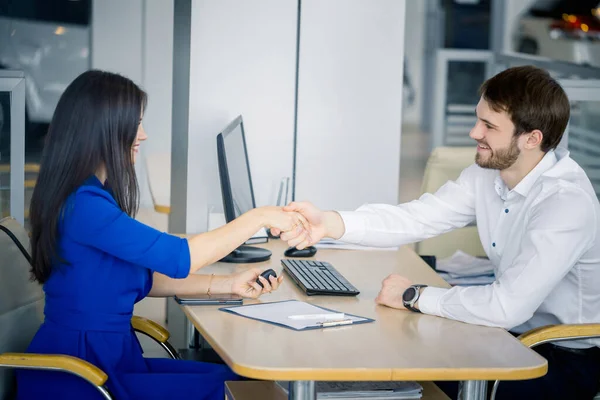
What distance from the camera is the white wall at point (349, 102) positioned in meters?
3.54

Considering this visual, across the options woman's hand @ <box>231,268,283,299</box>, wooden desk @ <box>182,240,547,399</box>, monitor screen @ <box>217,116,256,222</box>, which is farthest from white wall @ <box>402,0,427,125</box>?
wooden desk @ <box>182,240,547,399</box>

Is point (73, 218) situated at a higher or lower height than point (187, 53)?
lower

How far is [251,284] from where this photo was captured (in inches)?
98.7

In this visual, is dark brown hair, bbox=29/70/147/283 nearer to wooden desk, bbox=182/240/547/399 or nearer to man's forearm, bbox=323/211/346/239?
wooden desk, bbox=182/240/547/399

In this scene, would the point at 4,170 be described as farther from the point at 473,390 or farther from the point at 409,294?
the point at 473,390

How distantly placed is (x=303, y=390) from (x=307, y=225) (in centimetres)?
93

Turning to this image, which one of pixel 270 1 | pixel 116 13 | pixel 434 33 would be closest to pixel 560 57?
pixel 434 33

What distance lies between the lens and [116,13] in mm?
6797

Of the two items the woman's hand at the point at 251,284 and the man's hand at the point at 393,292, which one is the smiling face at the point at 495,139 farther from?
the woman's hand at the point at 251,284

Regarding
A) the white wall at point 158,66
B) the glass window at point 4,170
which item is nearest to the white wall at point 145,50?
the white wall at point 158,66

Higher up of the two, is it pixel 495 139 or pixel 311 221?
pixel 495 139

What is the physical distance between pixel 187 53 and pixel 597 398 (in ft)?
6.04

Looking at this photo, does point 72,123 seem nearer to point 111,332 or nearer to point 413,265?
point 111,332

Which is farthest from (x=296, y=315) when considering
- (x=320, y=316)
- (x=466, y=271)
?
→ (x=466, y=271)
